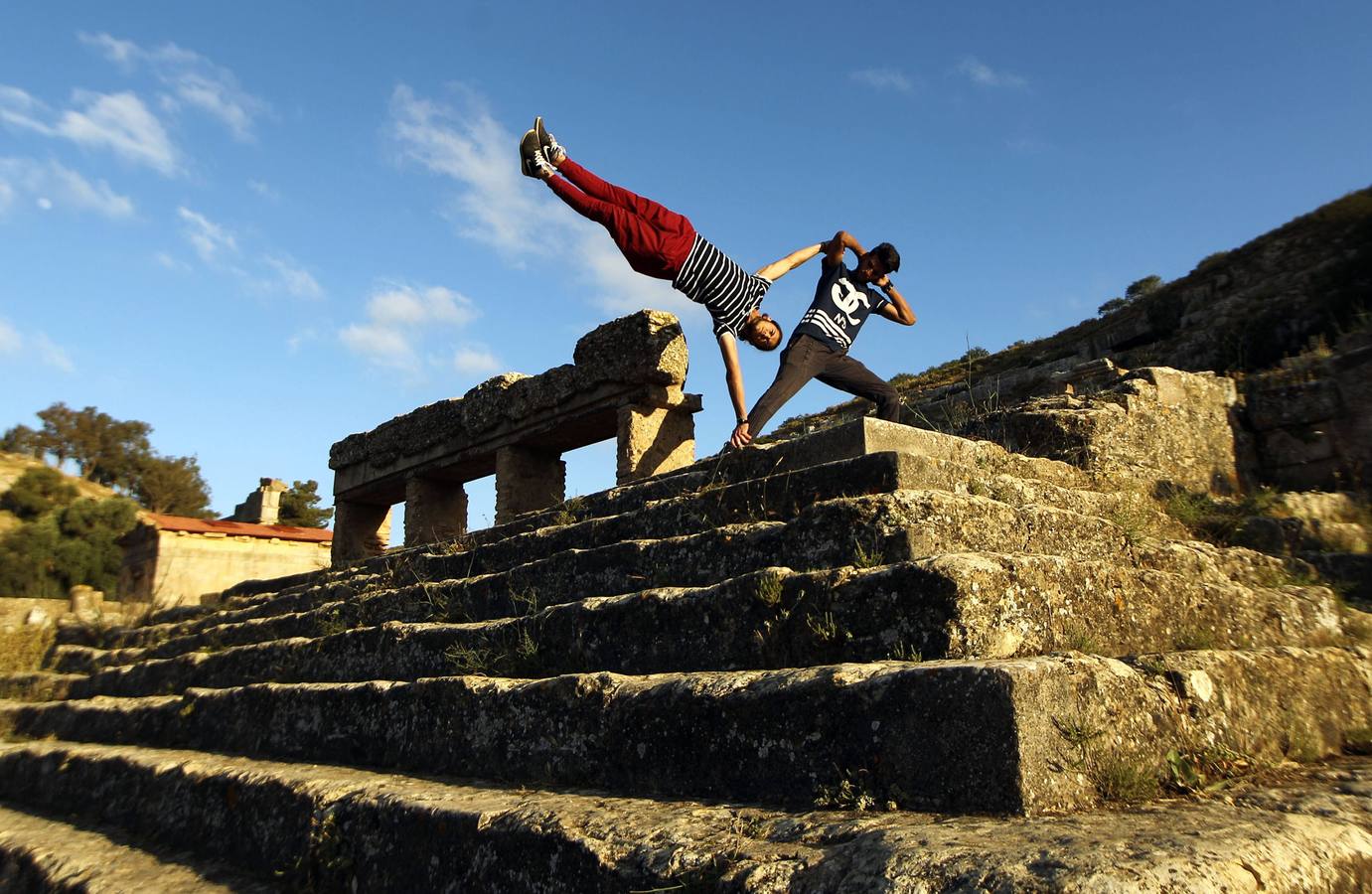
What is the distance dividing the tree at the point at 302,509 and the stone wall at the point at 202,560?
67.5ft

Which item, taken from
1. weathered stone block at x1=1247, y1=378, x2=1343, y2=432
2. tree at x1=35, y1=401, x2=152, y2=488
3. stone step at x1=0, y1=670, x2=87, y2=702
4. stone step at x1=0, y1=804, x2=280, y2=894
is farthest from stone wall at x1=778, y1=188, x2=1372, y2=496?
tree at x1=35, y1=401, x2=152, y2=488

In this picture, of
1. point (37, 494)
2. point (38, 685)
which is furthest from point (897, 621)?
point (37, 494)

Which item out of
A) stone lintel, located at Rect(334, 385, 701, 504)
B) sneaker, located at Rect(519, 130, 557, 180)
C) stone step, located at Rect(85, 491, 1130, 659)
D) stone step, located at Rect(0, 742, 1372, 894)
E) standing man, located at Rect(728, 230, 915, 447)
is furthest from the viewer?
stone lintel, located at Rect(334, 385, 701, 504)

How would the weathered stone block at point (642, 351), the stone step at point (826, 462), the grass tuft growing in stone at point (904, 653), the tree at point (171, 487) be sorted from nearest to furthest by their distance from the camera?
1. the grass tuft growing in stone at point (904, 653)
2. the stone step at point (826, 462)
3. the weathered stone block at point (642, 351)
4. the tree at point (171, 487)

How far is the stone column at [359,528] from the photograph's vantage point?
11.9 metres

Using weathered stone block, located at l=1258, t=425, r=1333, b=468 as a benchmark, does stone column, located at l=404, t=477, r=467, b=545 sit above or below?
above

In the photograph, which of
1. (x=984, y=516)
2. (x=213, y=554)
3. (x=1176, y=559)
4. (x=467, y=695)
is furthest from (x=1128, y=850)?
(x=213, y=554)

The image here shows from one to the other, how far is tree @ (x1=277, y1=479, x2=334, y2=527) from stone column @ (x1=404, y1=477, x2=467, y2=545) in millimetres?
34842

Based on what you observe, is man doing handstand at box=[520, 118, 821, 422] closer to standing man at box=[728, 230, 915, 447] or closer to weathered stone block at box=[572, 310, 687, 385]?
standing man at box=[728, 230, 915, 447]

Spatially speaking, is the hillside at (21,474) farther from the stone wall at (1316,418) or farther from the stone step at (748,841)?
the stone wall at (1316,418)

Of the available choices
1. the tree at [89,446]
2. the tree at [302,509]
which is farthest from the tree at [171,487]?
the tree at [302,509]

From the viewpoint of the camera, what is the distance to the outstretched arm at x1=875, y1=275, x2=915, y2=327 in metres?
5.57

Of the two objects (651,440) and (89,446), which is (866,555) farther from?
(89,446)

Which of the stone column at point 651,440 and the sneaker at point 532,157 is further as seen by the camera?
the stone column at point 651,440
